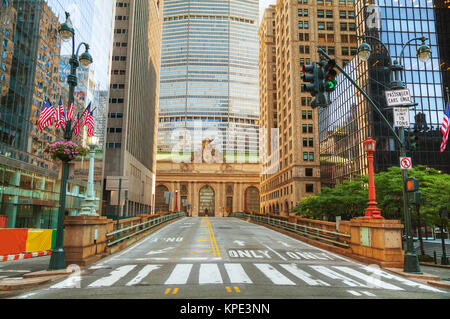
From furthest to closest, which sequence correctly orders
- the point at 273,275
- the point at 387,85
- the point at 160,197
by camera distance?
the point at 160,197, the point at 387,85, the point at 273,275

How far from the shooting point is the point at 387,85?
56125 mm

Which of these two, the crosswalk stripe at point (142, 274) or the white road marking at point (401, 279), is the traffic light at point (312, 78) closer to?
the white road marking at point (401, 279)

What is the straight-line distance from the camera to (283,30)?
278 feet

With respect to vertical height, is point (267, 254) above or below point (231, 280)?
below

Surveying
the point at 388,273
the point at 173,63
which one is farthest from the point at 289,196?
the point at 173,63

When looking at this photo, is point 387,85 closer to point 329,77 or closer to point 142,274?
point 329,77

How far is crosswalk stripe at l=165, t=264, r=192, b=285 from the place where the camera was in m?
10.6

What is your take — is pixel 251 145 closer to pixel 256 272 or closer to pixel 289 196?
pixel 289 196

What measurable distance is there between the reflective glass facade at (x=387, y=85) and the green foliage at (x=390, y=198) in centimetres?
1569

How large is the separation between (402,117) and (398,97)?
2.75ft

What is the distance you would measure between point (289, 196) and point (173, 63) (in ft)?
470

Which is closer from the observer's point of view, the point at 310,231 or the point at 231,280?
the point at 231,280

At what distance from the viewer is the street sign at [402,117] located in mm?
13367

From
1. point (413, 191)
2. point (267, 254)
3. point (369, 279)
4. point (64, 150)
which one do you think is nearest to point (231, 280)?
point (369, 279)
